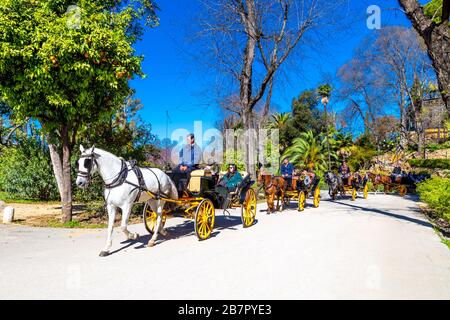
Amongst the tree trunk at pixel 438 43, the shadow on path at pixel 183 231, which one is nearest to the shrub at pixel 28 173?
the shadow on path at pixel 183 231

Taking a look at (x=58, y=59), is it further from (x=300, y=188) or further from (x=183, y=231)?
(x=300, y=188)

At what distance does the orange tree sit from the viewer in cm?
807

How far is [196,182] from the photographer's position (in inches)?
348

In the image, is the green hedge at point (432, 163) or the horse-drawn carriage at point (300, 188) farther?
the green hedge at point (432, 163)

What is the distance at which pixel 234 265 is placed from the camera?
524 cm

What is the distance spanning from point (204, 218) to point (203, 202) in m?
0.38

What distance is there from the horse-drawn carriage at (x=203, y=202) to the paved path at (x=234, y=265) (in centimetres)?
37

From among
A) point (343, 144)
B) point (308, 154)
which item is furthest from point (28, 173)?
point (343, 144)

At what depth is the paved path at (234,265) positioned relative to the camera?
13.4 feet

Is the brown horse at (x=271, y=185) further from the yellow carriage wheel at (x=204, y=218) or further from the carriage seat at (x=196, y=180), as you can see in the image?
the yellow carriage wheel at (x=204, y=218)

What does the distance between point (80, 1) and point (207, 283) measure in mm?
8570

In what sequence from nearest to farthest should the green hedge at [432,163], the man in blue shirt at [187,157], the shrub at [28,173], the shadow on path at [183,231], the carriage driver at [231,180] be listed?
the shadow on path at [183,231] < the man in blue shirt at [187,157] < the carriage driver at [231,180] < the shrub at [28,173] < the green hedge at [432,163]
